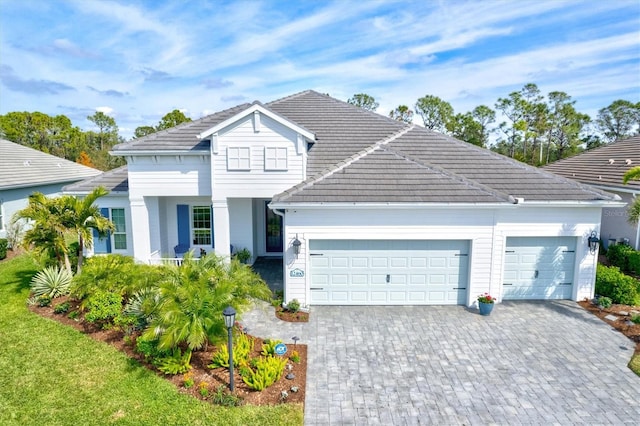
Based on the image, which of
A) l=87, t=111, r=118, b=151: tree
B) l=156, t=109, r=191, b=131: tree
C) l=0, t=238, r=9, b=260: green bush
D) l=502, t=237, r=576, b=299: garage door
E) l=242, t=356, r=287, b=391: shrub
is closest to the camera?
l=242, t=356, r=287, b=391: shrub

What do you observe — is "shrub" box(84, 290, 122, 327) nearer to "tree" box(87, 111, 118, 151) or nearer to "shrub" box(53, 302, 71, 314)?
"shrub" box(53, 302, 71, 314)

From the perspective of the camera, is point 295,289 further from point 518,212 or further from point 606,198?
point 606,198

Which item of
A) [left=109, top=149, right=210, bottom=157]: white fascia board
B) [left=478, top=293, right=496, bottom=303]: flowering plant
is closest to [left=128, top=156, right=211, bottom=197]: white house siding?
[left=109, top=149, right=210, bottom=157]: white fascia board

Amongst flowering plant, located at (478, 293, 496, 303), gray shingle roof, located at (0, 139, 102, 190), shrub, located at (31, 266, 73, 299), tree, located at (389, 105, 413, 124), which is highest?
tree, located at (389, 105, 413, 124)

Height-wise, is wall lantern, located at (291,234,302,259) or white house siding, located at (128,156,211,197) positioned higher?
white house siding, located at (128,156,211,197)

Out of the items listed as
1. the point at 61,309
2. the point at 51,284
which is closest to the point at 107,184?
the point at 51,284

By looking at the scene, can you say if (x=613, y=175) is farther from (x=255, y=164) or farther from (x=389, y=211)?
(x=255, y=164)
